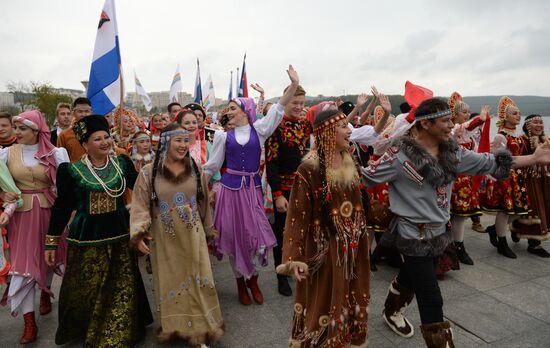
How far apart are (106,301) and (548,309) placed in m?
4.13

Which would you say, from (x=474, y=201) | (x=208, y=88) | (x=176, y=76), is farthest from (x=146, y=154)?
(x=208, y=88)

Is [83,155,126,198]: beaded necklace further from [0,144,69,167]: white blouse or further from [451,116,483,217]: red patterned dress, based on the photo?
[451,116,483,217]: red patterned dress

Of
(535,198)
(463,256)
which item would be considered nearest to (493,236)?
(535,198)

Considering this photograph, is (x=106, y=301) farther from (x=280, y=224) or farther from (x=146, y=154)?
(x=146, y=154)

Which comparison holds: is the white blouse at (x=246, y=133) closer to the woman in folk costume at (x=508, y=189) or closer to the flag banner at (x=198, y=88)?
the woman in folk costume at (x=508, y=189)

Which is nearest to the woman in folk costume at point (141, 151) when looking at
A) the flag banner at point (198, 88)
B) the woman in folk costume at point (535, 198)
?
the woman in folk costume at point (535, 198)

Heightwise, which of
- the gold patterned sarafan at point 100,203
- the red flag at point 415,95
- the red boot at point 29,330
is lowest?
the red boot at point 29,330

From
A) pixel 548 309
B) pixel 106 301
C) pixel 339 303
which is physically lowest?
pixel 548 309

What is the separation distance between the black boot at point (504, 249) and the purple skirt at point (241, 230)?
3383 millimetres

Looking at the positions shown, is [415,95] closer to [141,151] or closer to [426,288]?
[426,288]

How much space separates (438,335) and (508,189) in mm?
3356

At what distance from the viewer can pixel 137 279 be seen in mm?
3209

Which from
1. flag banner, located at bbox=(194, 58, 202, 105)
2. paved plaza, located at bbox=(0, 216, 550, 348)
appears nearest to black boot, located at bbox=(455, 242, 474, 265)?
paved plaza, located at bbox=(0, 216, 550, 348)

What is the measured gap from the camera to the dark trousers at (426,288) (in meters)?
2.51
